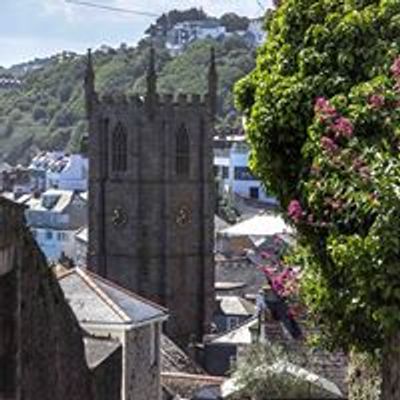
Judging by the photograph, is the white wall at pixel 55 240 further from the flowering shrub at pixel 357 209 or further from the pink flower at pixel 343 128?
the pink flower at pixel 343 128

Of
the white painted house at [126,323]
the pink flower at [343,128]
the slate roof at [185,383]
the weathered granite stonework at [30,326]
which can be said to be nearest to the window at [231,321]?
the slate roof at [185,383]

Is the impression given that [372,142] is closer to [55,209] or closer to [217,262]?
[217,262]

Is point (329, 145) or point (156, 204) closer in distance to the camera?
point (329, 145)

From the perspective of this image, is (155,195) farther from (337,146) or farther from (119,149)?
(337,146)

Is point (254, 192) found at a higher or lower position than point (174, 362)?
higher

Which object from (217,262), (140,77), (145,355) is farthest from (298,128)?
(140,77)

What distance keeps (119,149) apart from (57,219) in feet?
118

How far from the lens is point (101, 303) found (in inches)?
1125

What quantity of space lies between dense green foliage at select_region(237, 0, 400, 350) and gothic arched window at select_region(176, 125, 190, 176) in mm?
61874

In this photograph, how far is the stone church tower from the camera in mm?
74375

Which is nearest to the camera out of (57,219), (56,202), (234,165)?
(57,219)

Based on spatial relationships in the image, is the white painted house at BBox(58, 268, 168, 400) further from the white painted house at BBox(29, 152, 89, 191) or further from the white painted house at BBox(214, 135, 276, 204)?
the white painted house at BBox(29, 152, 89, 191)

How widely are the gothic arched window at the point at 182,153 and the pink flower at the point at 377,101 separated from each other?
6435 cm

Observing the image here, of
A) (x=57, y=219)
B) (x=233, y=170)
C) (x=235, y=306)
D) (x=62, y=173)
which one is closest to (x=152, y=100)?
(x=235, y=306)
